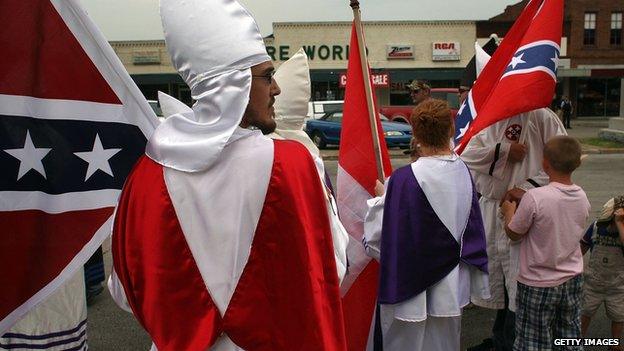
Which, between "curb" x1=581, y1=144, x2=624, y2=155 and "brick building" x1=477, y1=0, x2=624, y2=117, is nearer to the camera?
"curb" x1=581, y1=144, x2=624, y2=155

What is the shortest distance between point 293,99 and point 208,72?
7.32ft

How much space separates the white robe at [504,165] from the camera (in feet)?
12.5

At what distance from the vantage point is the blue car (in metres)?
18.5

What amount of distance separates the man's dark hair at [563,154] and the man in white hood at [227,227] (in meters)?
1.83

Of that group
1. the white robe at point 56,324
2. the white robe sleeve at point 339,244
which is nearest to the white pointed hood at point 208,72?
the white robe sleeve at point 339,244

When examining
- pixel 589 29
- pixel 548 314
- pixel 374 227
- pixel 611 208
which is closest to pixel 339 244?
pixel 374 227

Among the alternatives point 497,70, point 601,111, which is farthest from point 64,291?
point 601,111

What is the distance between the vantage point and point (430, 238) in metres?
2.88

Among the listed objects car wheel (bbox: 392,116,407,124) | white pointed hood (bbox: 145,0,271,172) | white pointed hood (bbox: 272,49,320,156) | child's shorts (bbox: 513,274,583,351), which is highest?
white pointed hood (bbox: 145,0,271,172)

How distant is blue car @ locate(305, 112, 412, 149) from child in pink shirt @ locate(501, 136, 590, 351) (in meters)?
15.3

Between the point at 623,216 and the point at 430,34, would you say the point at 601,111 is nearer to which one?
the point at 430,34

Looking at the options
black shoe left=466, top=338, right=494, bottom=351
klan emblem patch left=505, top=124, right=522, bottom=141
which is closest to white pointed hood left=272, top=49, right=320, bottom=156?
klan emblem patch left=505, top=124, right=522, bottom=141

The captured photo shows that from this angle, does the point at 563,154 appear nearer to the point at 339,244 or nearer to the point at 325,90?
the point at 339,244

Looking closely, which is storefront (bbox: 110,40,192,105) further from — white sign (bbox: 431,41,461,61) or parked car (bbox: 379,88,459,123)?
parked car (bbox: 379,88,459,123)
